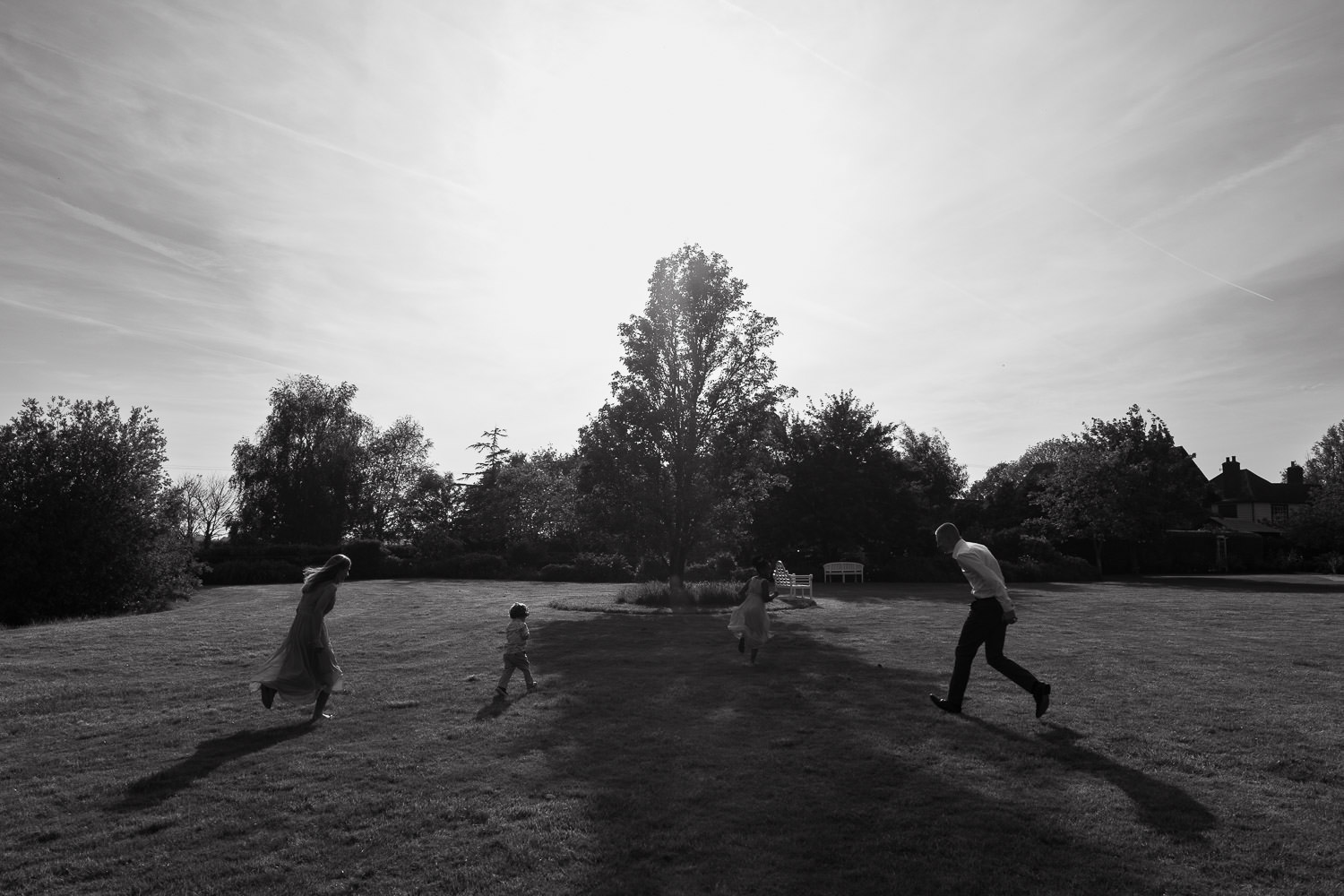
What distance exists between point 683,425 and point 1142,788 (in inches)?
859

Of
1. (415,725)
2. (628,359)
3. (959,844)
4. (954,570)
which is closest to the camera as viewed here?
(959,844)

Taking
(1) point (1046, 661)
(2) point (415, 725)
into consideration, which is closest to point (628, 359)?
(1) point (1046, 661)

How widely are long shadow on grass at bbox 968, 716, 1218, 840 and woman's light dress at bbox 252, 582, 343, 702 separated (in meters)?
7.84

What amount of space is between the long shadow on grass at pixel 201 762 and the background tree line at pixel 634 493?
18.0m

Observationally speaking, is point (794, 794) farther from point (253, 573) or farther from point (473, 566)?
point (253, 573)

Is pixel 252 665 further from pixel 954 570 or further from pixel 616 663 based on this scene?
pixel 954 570

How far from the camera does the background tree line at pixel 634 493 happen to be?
2683 cm

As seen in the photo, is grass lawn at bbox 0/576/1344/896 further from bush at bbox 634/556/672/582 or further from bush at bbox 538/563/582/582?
bush at bbox 538/563/582/582

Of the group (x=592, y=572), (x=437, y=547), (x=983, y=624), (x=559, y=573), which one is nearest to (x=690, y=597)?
(x=983, y=624)

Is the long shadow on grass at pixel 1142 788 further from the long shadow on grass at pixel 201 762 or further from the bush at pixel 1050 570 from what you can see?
the bush at pixel 1050 570

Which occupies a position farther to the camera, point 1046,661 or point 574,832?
point 1046,661

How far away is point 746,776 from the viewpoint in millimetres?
6992

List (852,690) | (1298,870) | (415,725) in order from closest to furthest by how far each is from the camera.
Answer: (1298,870), (415,725), (852,690)

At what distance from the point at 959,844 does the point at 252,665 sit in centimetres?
1232
